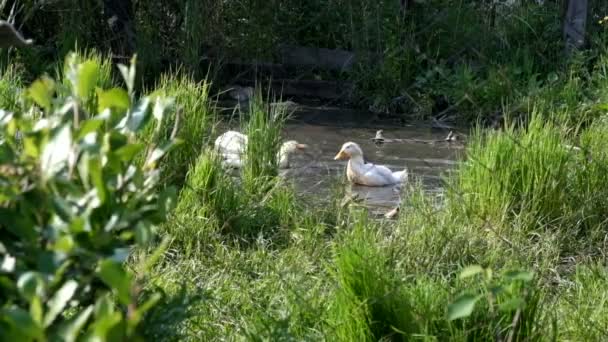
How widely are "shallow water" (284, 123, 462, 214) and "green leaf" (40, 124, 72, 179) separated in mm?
4401

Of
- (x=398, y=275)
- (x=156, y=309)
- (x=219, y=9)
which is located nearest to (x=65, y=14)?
(x=219, y=9)

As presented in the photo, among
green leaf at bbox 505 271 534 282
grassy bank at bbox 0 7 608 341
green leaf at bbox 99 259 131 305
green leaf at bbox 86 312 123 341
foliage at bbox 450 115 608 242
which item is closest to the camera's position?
green leaf at bbox 86 312 123 341

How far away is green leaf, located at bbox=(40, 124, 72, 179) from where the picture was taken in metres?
2.07

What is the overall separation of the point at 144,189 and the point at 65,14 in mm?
9925

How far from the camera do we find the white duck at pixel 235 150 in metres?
6.76

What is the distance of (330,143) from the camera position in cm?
Result: 990

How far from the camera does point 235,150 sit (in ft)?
23.5

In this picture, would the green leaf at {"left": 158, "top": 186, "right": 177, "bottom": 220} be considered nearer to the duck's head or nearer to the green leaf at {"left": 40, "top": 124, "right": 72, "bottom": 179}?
the green leaf at {"left": 40, "top": 124, "right": 72, "bottom": 179}

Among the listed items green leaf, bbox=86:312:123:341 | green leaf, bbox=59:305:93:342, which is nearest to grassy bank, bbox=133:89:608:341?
green leaf, bbox=59:305:93:342

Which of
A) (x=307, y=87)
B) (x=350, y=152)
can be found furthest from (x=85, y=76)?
(x=307, y=87)

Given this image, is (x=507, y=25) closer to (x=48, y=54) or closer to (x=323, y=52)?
(x=323, y=52)

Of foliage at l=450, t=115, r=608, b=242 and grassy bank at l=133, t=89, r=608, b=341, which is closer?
grassy bank at l=133, t=89, r=608, b=341

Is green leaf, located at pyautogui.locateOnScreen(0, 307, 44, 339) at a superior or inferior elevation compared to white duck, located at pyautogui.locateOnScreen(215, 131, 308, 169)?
superior

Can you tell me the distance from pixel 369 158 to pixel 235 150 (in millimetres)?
2440
